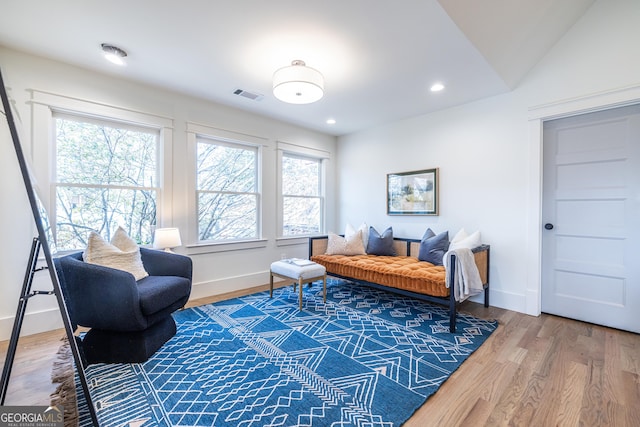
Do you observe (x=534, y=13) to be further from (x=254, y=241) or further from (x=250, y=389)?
(x=254, y=241)

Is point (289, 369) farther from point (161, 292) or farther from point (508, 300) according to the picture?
point (508, 300)

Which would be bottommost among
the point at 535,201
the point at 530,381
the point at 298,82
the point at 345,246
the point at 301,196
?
the point at 530,381

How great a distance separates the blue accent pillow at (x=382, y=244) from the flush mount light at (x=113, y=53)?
11.5 feet

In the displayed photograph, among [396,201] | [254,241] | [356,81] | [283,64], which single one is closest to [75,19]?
[283,64]

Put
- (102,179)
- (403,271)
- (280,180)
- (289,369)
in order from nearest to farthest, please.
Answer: (289,369), (102,179), (403,271), (280,180)

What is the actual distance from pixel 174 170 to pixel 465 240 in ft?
11.6

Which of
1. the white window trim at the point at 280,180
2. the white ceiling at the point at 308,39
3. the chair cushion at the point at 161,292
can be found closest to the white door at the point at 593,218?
the white ceiling at the point at 308,39

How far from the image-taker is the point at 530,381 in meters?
1.90

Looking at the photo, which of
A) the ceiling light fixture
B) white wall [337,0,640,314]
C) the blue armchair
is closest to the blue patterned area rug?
the blue armchair

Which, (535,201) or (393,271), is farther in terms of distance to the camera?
(393,271)

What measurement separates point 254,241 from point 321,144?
2.11 m

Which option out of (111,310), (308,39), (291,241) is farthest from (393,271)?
(111,310)

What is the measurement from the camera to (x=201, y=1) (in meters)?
1.89

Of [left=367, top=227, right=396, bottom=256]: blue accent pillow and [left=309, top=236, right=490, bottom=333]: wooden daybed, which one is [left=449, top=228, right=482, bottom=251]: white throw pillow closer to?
[left=309, top=236, right=490, bottom=333]: wooden daybed
